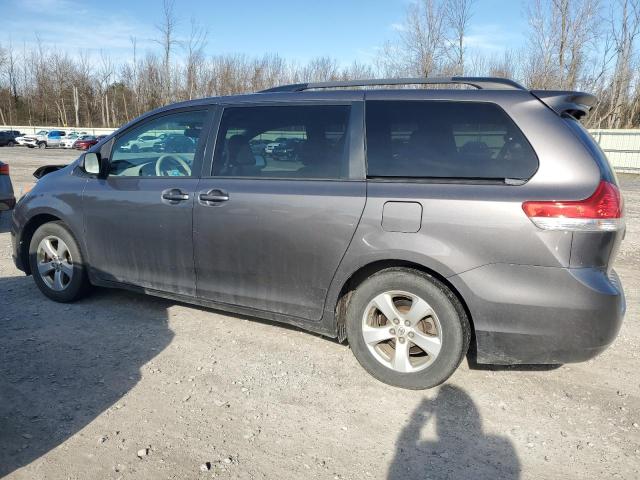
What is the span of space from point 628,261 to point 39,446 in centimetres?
674

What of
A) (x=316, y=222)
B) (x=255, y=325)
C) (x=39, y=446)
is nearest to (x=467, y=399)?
(x=316, y=222)

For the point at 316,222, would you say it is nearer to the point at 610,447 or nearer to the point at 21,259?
the point at 610,447

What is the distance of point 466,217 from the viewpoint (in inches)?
113

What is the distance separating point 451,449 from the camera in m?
2.59

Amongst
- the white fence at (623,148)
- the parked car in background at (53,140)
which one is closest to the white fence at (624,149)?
the white fence at (623,148)

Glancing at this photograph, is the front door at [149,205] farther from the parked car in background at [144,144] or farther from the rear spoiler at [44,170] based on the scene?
the rear spoiler at [44,170]

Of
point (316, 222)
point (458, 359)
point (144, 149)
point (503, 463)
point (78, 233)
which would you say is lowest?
point (503, 463)

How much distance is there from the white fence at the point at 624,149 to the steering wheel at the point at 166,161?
900 inches

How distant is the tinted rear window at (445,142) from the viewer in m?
2.90

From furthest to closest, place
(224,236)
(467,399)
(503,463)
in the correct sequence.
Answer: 1. (224,236)
2. (467,399)
3. (503,463)

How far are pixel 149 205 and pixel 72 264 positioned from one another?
1173 mm

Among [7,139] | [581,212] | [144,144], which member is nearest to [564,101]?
Result: [581,212]

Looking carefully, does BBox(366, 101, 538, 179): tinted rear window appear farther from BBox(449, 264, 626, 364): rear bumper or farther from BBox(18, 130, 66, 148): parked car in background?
BBox(18, 130, 66, 148): parked car in background

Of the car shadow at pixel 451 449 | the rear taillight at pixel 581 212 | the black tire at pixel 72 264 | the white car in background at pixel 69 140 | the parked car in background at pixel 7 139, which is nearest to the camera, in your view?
the car shadow at pixel 451 449
